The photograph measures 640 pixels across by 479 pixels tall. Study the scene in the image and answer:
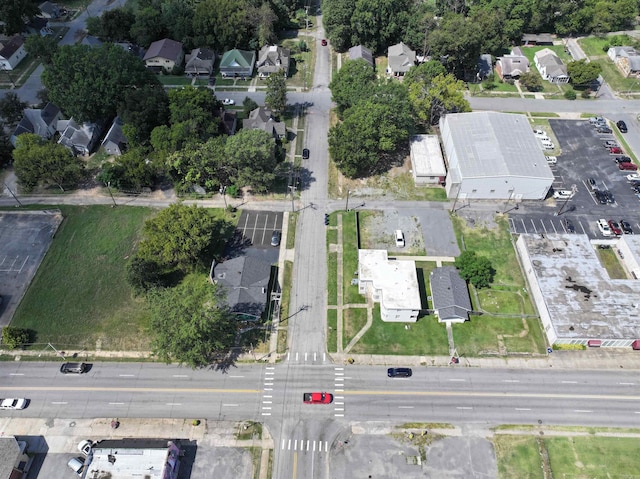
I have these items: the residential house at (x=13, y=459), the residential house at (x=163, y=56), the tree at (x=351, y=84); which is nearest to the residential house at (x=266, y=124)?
the tree at (x=351, y=84)

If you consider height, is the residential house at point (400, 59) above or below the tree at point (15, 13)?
below

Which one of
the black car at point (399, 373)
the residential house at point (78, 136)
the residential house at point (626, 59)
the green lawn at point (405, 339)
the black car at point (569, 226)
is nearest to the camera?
the black car at point (399, 373)

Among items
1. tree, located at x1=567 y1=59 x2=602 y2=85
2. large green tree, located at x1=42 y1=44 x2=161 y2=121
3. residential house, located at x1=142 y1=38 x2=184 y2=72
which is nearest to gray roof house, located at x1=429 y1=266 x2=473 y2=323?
tree, located at x1=567 y1=59 x2=602 y2=85

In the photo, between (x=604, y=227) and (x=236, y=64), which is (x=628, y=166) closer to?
(x=604, y=227)

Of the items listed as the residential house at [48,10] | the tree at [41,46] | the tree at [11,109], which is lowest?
the tree at [11,109]

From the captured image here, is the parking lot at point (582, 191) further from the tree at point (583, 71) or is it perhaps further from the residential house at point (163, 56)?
the residential house at point (163, 56)

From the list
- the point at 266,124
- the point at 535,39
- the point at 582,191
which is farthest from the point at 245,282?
the point at 535,39

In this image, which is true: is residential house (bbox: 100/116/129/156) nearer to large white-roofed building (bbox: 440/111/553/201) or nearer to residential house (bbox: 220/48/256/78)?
residential house (bbox: 220/48/256/78)
